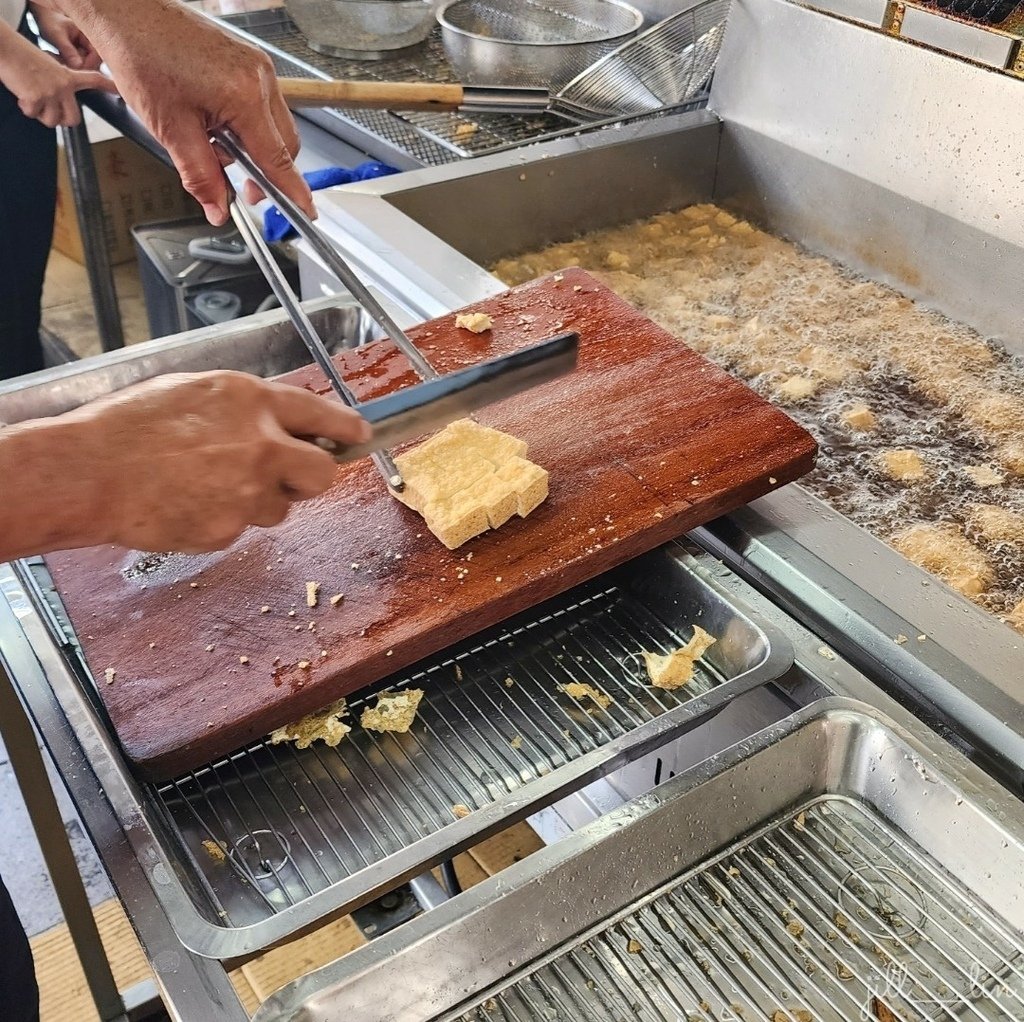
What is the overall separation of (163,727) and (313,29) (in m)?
2.09

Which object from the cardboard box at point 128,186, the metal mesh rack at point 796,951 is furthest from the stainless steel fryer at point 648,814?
the cardboard box at point 128,186

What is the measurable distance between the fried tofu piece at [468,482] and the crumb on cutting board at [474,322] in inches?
8.7

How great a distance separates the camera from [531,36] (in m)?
2.44

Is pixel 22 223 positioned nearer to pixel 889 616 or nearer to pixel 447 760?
pixel 447 760

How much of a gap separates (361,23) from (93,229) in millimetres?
907

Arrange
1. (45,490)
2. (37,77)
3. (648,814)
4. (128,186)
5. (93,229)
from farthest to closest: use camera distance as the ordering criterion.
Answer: (128,186)
(93,229)
(37,77)
(648,814)
(45,490)

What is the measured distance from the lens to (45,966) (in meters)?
1.77

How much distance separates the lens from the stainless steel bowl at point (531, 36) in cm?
218

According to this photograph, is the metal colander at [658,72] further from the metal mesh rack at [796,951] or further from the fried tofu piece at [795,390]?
the metal mesh rack at [796,951]

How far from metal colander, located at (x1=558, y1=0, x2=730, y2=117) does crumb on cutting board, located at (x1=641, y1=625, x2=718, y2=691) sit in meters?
1.39

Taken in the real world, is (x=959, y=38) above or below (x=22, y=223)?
above

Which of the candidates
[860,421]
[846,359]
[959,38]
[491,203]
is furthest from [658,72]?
[860,421]

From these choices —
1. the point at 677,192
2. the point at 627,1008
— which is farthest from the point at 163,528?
the point at 677,192

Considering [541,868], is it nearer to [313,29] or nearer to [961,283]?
[961,283]
